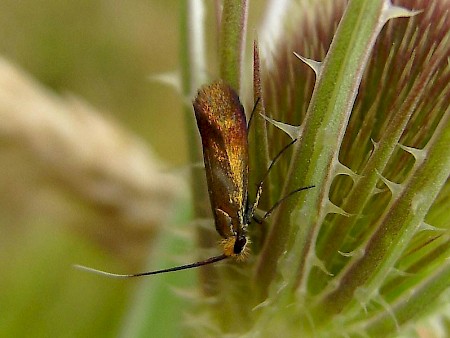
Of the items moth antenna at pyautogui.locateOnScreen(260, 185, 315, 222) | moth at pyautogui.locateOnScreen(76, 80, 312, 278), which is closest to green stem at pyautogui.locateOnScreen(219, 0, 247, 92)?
moth at pyautogui.locateOnScreen(76, 80, 312, 278)

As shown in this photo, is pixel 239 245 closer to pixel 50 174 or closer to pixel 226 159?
pixel 226 159

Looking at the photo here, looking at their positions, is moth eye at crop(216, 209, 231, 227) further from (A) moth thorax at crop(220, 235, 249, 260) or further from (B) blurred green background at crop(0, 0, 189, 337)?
(B) blurred green background at crop(0, 0, 189, 337)

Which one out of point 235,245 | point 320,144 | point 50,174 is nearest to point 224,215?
point 235,245

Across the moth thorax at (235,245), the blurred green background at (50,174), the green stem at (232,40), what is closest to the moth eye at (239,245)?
the moth thorax at (235,245)

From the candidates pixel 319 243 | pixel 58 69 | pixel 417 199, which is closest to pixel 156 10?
pixel 58 69

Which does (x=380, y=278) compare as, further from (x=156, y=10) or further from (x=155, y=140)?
(x=156, y=10)

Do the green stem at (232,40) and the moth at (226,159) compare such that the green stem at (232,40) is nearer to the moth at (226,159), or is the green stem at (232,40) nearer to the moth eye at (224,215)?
the moth at (226,159)

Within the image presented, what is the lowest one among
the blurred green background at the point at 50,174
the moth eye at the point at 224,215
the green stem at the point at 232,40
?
the blurred green background at the point at 50,174
